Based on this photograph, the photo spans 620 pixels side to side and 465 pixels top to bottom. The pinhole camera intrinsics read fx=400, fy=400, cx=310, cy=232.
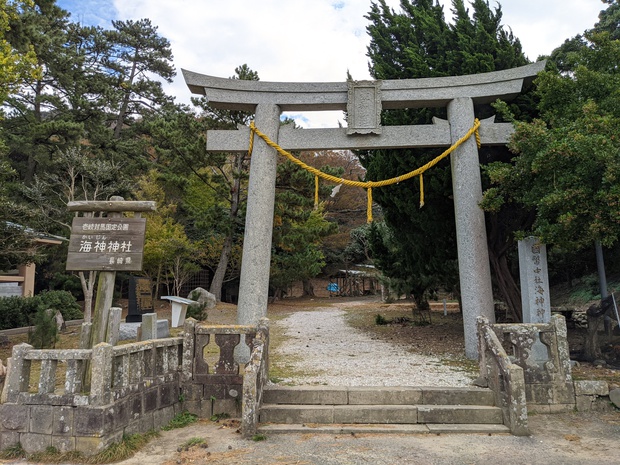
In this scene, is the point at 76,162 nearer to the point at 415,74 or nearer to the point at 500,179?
the point at 415,74

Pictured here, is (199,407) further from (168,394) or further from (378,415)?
(378,415)

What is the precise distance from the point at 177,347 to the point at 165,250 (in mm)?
13843

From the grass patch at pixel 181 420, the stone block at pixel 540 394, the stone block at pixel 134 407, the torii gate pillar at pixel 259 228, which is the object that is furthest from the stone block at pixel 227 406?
the stone block at pixel 540 394

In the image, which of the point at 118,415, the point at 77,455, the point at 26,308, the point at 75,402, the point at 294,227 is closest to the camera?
the point at 77,455

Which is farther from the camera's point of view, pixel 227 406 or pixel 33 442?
pixel 227 406

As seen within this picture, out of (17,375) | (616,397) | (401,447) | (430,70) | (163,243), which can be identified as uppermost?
(430,70)

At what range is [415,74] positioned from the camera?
8.88m

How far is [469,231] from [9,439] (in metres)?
7.04

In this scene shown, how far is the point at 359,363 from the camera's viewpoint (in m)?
6.91

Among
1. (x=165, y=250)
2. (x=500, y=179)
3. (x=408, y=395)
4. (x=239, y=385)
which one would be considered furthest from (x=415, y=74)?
(x=165, y=250)

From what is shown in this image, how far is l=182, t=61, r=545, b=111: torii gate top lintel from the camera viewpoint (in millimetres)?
7609

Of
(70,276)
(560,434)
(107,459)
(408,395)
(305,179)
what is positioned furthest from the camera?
(70,276)

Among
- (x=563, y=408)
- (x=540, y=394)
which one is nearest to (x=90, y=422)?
(x=540, y=394)

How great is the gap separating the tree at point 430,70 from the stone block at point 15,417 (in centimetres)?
793
